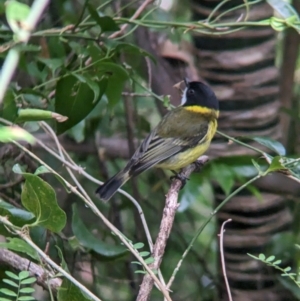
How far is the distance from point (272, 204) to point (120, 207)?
0.71m

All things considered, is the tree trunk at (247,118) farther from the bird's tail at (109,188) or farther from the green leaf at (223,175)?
the bird's tail at (109,188)

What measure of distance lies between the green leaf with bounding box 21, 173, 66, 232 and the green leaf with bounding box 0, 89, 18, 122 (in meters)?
0.52

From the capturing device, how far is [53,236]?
2.06 m

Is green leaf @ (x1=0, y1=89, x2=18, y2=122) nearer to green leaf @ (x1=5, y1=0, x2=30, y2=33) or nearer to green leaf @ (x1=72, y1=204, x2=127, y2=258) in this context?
green leaf @ (x1=72, y1=204, x2=127, y2=258)

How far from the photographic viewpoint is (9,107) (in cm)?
180

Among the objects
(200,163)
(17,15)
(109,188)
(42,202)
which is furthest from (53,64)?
(17,15)

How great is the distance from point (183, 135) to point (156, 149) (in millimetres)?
269

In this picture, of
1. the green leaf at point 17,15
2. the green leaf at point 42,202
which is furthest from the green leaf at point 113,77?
the green leaf at point 17,15

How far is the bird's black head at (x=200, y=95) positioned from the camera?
2984 millimetres

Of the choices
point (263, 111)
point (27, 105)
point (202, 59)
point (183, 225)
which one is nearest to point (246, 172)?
point (263, 111)

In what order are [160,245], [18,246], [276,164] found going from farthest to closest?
[276,164] < [160,245] < [18,246]

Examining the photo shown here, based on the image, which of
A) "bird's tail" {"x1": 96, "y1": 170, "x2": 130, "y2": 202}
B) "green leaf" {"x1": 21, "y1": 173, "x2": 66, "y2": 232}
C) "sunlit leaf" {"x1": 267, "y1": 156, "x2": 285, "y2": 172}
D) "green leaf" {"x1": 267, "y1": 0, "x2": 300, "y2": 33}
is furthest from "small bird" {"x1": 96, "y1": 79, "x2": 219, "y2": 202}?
"green leaf" {"x1": 21, "y1": 173, "x2": 66, "y2": 232}

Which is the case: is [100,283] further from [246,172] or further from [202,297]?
[246,172]

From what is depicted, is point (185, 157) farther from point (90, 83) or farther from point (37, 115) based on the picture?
point (37, 115)
